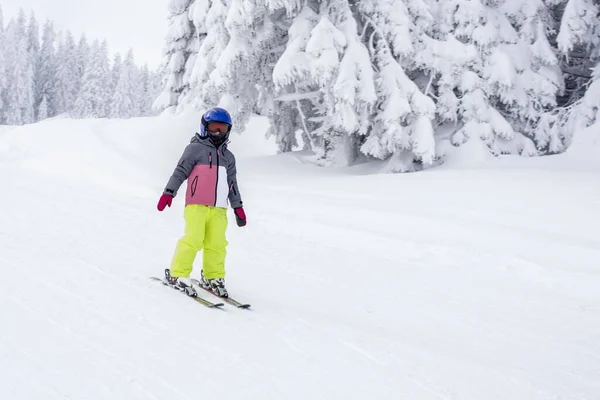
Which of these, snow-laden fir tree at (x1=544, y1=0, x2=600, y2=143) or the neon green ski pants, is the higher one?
→ snow-laden fir tree at (x1=544, y1=0, x2=600, y2=143)

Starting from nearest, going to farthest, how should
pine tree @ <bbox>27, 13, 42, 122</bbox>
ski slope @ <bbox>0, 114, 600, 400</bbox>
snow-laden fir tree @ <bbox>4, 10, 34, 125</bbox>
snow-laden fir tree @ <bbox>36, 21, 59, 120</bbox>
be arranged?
ski slope @ <bbox>0, 114, 600, 400</bbox>
snow-laden fir tree @ <bbox>4, 10, 34, 125</bbox>
pine tree @ <bbox>27, 13, 42, 122</bbox>
snow-laden fir tree @ <bbox>36, 21, 59, 120</bbox>

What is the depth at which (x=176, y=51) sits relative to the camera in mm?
24422

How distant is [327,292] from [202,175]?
6.27 ft

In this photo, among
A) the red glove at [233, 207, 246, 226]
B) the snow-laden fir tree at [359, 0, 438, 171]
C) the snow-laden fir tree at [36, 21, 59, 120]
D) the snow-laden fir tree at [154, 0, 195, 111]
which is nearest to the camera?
the red glove at [233, 207, 246, 226]

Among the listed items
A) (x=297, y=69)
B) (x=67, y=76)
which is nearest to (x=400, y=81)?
(x=297, y=69)

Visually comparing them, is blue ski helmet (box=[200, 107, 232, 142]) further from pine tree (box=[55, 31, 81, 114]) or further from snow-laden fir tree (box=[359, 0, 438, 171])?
pine tree (box=[55, 31, 81, 114])

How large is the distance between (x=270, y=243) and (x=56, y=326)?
4.44 m

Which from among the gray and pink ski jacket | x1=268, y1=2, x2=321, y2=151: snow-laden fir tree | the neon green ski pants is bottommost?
the neon green ski pants

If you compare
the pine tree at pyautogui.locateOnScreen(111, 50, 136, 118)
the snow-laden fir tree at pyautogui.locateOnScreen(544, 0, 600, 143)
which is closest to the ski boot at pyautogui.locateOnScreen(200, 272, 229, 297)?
Answer: the snow-laden fir tree at pyautogui.locateOnScreen(544, 0, 600, 143)

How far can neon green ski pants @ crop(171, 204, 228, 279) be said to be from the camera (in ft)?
16.3

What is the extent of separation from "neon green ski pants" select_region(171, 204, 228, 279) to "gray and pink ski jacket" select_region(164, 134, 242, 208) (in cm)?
10

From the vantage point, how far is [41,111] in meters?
74.8

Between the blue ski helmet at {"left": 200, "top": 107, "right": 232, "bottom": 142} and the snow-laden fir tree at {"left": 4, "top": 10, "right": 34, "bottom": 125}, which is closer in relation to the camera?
the blue ski helmet at {"left": 200, "top": 107, "right": 232, "bottom": 142}

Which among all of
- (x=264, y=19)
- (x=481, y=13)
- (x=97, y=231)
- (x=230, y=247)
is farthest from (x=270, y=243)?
(x=481, y=13)
